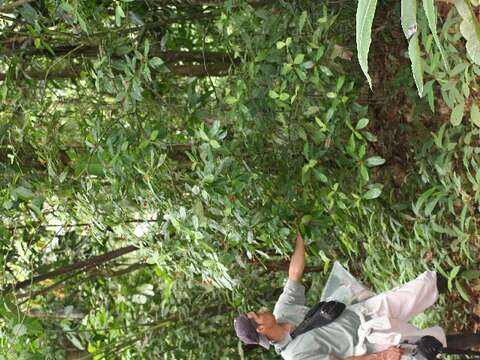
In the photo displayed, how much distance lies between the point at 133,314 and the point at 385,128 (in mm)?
2186

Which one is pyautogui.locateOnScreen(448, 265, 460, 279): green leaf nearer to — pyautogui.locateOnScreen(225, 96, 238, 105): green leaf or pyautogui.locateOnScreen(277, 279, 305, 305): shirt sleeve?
pyautogui.locateOnScreen(277, 279, 305, 305): shirt sleeve

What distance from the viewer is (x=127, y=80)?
343 cm

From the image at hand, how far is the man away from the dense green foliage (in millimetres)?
179

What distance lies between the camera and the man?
11.1ft

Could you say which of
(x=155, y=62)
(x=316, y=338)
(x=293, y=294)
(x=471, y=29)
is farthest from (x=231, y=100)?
(x=471, y=29)

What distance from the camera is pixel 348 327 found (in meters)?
3.53

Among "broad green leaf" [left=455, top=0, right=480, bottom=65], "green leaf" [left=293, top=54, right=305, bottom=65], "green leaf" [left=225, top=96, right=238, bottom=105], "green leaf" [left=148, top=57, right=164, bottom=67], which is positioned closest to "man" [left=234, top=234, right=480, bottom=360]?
"green leaf" [left=225, top=96, right=238, bottom=105]

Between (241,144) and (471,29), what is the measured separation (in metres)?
→ 2.49

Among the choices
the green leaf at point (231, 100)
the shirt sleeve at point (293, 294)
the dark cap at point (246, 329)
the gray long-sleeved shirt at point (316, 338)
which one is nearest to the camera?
the dark cap at point (246, 329)

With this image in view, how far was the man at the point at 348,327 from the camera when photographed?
338 centimetres

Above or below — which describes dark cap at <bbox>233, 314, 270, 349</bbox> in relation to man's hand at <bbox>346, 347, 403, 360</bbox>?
above

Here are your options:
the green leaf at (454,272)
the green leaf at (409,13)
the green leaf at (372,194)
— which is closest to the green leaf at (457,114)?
the green leaf at (372,194)

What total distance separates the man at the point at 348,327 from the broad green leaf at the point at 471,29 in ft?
7.26

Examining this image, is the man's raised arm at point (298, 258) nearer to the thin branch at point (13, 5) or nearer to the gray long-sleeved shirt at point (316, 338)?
the gray long-sleeved shirt at point (316, 338)
